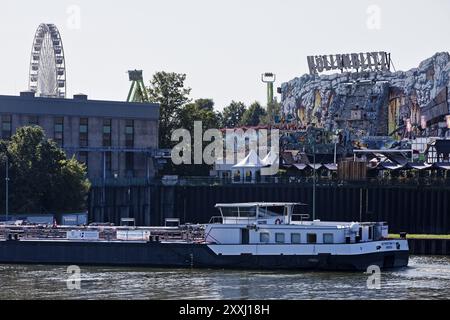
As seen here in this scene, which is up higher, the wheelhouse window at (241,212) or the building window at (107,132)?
the building window at (107,132)

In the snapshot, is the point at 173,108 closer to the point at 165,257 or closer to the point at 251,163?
the point at 251,163

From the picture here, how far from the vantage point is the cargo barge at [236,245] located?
91625mm

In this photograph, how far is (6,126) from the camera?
447 feet

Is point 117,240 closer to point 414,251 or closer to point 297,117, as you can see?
point 414,251

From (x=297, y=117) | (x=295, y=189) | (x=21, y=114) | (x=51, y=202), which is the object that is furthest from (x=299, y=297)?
(x=297, y=117)

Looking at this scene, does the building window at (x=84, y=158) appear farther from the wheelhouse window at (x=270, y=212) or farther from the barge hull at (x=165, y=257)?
the wheelhouse window at (x=270, y=212)

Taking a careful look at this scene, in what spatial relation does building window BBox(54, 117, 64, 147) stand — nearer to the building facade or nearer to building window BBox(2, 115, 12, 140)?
the building facade

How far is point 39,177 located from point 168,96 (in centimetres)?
5426

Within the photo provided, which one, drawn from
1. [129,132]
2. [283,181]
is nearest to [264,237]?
[283,181]

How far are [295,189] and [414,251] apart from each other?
80.6ft

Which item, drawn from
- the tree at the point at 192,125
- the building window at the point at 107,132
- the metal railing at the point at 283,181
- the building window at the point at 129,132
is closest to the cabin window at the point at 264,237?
the metal railing at the point at 283,181

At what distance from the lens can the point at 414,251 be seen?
108 metres

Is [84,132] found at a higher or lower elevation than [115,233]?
higher

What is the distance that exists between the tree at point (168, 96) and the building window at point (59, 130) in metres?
26.7
